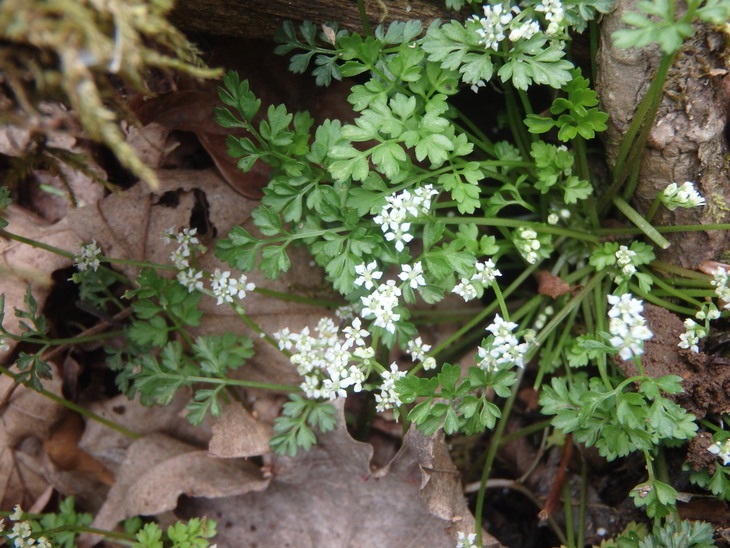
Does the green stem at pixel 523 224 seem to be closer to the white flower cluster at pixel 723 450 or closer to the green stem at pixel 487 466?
the green stem at pixel 487 466

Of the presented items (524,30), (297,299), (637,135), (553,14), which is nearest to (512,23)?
(524,30)

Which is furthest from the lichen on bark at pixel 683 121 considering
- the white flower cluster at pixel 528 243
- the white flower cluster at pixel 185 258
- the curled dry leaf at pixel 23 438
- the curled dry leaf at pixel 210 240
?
the curled dry leaf at pixel 23 438

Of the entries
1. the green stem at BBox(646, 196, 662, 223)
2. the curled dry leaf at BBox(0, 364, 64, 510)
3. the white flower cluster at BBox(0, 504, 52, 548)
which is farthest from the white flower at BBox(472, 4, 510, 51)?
the white flower cluster at BBox(0, 504, 52, 548)

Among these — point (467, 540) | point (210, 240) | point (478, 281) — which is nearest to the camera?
point (478, 281)

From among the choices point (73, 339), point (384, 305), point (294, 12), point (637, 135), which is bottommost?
point (73, 339)

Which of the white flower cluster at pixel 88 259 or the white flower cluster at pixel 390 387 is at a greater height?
the white flower cluster at pixel 88 259

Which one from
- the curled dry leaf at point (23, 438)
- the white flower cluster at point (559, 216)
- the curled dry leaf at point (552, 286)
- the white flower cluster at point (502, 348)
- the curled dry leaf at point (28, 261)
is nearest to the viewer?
the white flower cluster at point (502, 348)

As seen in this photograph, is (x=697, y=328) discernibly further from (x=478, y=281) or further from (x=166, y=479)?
(x=166, y=479)
